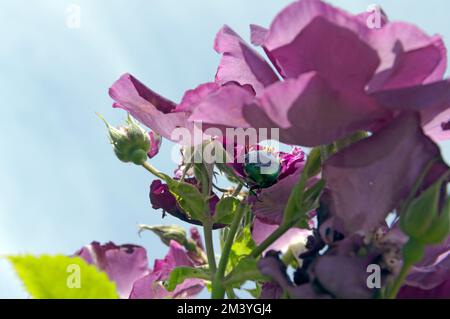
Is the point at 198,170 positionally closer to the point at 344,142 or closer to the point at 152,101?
the point at 152,101

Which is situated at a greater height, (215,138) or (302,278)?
(215,138)

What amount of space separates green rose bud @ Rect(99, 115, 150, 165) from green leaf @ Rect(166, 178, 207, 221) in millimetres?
111

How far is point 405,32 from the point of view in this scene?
69cm

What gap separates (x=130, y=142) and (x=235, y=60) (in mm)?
293

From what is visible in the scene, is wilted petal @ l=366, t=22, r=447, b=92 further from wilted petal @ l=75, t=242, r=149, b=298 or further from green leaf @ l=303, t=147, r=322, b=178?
wilted petal @ l=75, t=242, r=149, b=298

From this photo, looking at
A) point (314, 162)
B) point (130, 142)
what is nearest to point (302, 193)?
point (314, 162)

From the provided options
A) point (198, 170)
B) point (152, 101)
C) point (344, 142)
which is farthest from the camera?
point (198, 170)

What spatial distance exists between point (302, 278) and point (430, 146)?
0.63ft

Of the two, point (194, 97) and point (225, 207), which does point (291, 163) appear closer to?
point (225, 207)

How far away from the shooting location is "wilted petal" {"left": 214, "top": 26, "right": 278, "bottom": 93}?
2.79 feet

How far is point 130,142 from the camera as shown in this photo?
1123 millimetres

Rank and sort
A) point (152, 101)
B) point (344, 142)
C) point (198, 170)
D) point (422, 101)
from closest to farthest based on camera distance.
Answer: point (422, 101) → point (344, 142) → point (152, 101) → point (198, 170)

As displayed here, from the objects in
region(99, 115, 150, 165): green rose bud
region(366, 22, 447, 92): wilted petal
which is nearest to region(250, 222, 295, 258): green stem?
region(366, 22, 447, 92): wilted petal

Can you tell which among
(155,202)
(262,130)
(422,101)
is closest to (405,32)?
(422,101)
